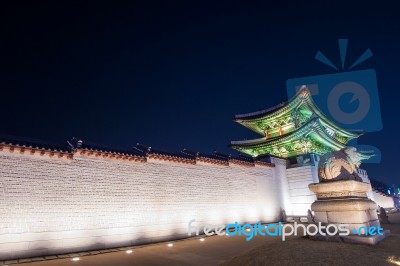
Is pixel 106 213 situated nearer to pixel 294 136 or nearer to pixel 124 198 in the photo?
pixel 124 198

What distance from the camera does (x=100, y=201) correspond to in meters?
10.3

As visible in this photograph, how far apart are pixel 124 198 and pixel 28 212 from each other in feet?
11.3

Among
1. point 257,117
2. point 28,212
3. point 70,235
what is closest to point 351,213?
point 70,235

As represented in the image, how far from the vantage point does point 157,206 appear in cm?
1194

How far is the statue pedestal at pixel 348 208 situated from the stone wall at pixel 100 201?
7.13m

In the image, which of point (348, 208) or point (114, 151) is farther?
point (114, 151)

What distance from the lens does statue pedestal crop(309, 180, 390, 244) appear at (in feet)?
20.4

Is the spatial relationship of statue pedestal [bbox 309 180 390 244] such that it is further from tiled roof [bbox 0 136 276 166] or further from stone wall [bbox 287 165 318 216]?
stone wall [bbox 287 165 318 216]

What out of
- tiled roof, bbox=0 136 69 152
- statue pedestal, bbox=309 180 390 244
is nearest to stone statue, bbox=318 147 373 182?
statue pedestal, bbox=309 180 390 244

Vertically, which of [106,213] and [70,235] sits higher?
[106,213]

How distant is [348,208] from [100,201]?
28.0ft

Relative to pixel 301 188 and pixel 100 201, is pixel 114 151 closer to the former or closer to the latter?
pixel 100 201

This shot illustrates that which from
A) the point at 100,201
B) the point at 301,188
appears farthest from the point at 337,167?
the point at 301,188

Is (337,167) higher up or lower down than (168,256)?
higher up
